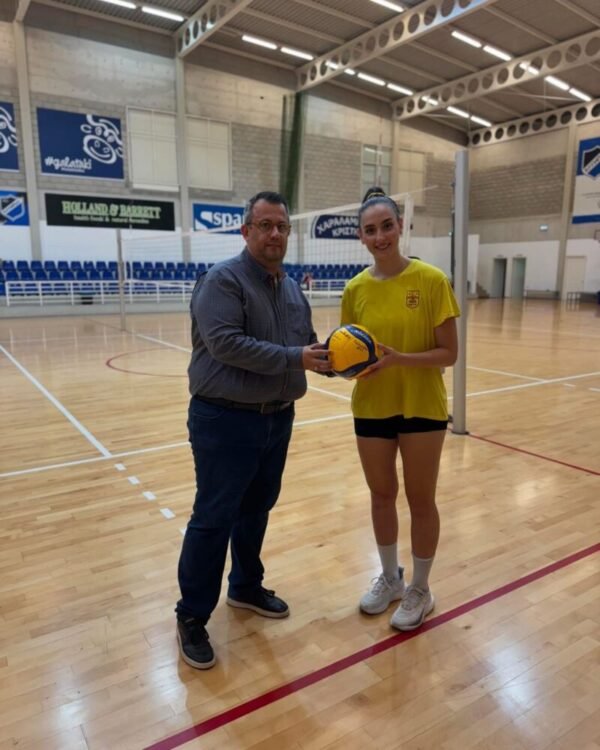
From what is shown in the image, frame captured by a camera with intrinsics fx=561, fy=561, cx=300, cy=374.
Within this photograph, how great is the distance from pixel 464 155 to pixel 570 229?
70.7 ft

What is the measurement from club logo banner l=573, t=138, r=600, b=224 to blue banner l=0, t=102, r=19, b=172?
2031 centimetres

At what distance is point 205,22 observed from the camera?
52.3 feet

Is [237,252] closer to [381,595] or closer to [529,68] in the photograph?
[529,68]

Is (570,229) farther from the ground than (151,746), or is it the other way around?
(570,229)

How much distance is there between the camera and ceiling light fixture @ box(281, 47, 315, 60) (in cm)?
1825

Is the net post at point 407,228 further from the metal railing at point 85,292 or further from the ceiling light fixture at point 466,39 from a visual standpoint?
the ceiling light fixture at point 466,39

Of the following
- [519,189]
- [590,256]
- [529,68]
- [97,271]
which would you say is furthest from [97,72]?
[590,256]

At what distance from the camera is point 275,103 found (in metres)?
19.8

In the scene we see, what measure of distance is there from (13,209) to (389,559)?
17.0 meters

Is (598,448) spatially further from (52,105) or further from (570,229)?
(570,229)

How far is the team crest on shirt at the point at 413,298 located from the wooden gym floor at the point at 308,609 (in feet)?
4.18

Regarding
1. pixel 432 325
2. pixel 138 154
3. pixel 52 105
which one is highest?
pixel 52 105

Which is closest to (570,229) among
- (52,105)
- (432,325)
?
(52,105)

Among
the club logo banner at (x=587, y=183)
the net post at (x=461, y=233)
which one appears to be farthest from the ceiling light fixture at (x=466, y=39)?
the net post at (x=461, y=233)
